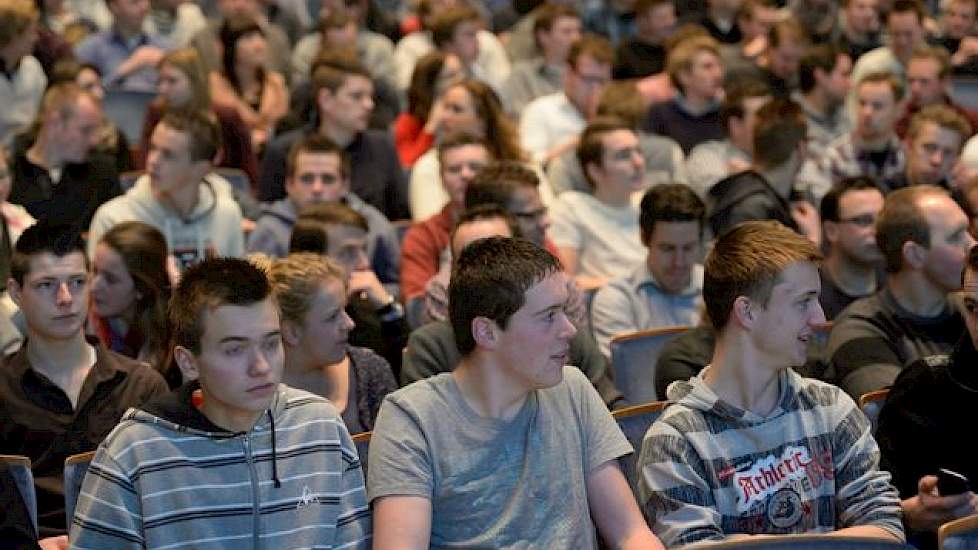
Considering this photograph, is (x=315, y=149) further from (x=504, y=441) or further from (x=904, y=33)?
(x=904, y=33)

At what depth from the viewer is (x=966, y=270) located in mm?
3426

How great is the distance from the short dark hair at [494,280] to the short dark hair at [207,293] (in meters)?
0.37

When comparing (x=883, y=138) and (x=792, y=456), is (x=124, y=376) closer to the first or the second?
(x=792, y=456)

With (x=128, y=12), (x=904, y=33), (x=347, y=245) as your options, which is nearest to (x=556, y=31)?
(x=904, y=33)

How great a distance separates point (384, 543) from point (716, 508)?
0.63m

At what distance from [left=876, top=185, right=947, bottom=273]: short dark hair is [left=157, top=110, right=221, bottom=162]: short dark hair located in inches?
94.2

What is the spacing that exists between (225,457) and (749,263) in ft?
3.54

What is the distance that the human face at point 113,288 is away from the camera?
4574mm

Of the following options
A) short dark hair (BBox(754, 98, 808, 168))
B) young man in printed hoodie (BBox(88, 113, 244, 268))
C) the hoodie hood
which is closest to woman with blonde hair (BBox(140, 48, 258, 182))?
young man in printed hoodie (BBox(88, 113, 244, 268))

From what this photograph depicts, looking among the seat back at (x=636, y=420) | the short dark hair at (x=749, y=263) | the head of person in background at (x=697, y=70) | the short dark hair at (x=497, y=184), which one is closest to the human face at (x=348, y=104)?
the short dark hair at (x=497, y=184)

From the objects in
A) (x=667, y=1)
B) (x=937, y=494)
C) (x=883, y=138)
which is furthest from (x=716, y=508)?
(x=667, y=1)

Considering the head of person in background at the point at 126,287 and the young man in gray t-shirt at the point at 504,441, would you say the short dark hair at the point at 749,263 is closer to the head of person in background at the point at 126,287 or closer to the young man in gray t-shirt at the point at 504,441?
the young man in gray t-shirt at the point at 504,441

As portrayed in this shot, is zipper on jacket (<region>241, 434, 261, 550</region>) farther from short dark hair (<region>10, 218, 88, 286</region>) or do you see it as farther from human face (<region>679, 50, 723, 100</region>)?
human face (<region>679, 50, 723, 100</region>)

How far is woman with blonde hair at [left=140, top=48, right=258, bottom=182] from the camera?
22.9 feet
